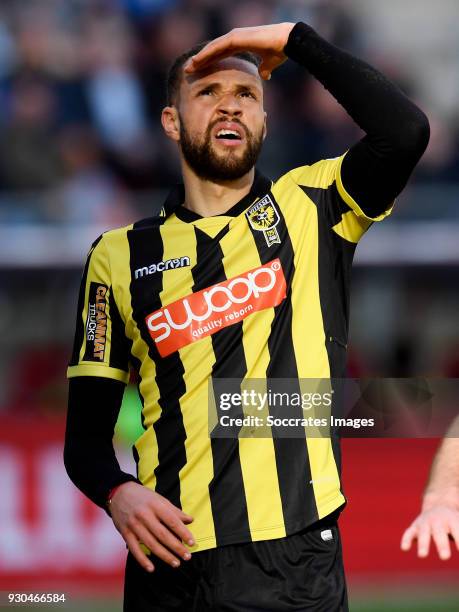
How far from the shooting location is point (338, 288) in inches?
122

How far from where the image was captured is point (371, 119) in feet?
9.32

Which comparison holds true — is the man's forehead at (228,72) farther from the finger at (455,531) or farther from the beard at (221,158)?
the finger at (455,531)

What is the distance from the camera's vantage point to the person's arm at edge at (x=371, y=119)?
282 cm

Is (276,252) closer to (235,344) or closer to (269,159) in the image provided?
(235,344)

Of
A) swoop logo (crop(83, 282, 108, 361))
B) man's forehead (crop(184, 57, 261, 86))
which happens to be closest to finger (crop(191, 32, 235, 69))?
man's forehead (crop(184, 57, 261, 86))

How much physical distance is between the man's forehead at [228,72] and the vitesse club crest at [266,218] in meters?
0.36

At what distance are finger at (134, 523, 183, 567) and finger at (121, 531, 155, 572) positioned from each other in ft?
0.11

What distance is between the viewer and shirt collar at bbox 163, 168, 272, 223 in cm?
326

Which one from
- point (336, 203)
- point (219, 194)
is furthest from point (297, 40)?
point (219, 194)

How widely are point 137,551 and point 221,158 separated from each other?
3.73 feet

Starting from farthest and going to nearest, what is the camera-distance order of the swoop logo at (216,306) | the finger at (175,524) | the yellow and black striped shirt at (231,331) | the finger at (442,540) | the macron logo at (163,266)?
the macron logo at (163,266) → the swoop logo at (216,306) → the yellow and black striped shirt at (231,331) → the finger at (175,524) → the finger at (442,540)

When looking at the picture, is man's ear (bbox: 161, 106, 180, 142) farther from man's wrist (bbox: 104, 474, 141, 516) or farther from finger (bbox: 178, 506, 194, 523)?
finger (bbox: 178, 506, 194, 523)

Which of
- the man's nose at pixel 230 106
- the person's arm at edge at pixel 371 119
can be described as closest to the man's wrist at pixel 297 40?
the person's arm at edge at pixel 371 119

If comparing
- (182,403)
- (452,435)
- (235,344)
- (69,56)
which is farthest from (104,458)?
(69,56)
